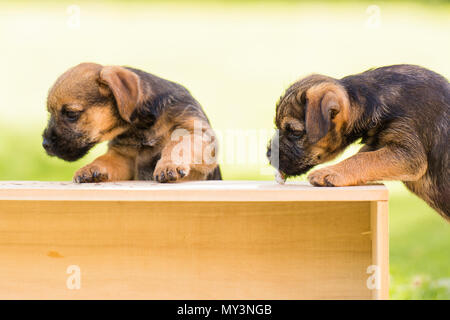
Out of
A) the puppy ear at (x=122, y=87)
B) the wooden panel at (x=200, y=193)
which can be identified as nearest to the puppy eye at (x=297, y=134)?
the wooden panel at (x=200, y=193)

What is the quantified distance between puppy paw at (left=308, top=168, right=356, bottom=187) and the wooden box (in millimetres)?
314

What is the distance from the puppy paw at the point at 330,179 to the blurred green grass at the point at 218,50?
395 cm

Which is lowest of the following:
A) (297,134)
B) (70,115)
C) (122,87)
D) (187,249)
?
(187,249)

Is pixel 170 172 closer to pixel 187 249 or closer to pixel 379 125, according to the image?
pixel 187 249

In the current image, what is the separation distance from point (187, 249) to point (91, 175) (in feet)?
2.20

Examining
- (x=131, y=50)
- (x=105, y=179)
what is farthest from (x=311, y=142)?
(x=131, y=50)

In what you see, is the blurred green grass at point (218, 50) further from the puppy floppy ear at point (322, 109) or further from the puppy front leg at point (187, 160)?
the puppy floppy ear at point (322, 109)

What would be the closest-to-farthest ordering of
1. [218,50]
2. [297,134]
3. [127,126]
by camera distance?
1. [297,134]
2. [127,126]
3. [218,50]

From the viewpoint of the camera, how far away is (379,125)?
341cm

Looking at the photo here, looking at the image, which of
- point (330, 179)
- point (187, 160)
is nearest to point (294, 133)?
point (330, 179)

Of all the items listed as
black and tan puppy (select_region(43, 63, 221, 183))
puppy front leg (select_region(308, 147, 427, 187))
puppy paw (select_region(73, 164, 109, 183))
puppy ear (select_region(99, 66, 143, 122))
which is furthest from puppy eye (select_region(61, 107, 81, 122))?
puppy front leg (select_region(308, 147, 427, 187))

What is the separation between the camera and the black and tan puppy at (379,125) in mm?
3285

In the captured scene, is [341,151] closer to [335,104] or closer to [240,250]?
[335,104]

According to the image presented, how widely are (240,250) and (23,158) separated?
15.0ft
